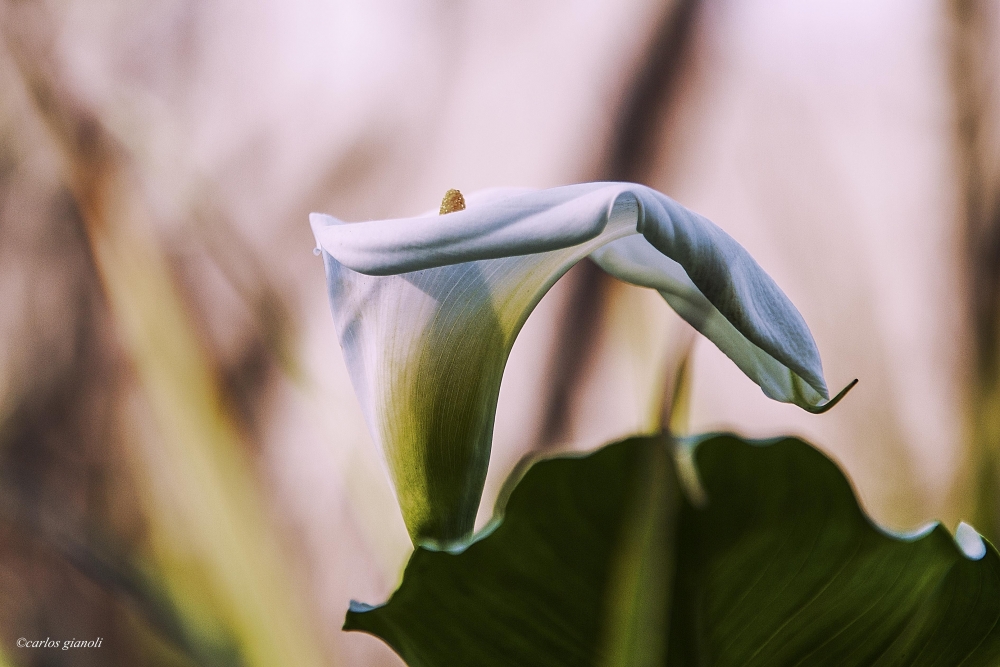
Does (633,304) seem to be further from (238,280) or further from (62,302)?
(62,302)

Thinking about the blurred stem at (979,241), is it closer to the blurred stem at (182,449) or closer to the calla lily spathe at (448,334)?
the calla lily spathe at (448,334)

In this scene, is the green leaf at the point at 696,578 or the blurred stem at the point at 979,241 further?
the blurred stem at the point at 979,241

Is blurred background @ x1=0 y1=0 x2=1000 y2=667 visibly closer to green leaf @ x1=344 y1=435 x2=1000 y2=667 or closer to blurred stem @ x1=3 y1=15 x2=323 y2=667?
blurred stem @ x1=3 y1=15 x2=323 y2=667

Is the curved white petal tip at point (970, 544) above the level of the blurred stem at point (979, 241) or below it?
below

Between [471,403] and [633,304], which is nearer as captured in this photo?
[471,403]

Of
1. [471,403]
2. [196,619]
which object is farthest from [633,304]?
[196,619]

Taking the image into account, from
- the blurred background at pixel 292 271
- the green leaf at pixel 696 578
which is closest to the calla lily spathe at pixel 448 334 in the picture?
the green leaf at pixel 696 578

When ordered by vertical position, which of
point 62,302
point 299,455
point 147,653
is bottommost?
point 147,653
